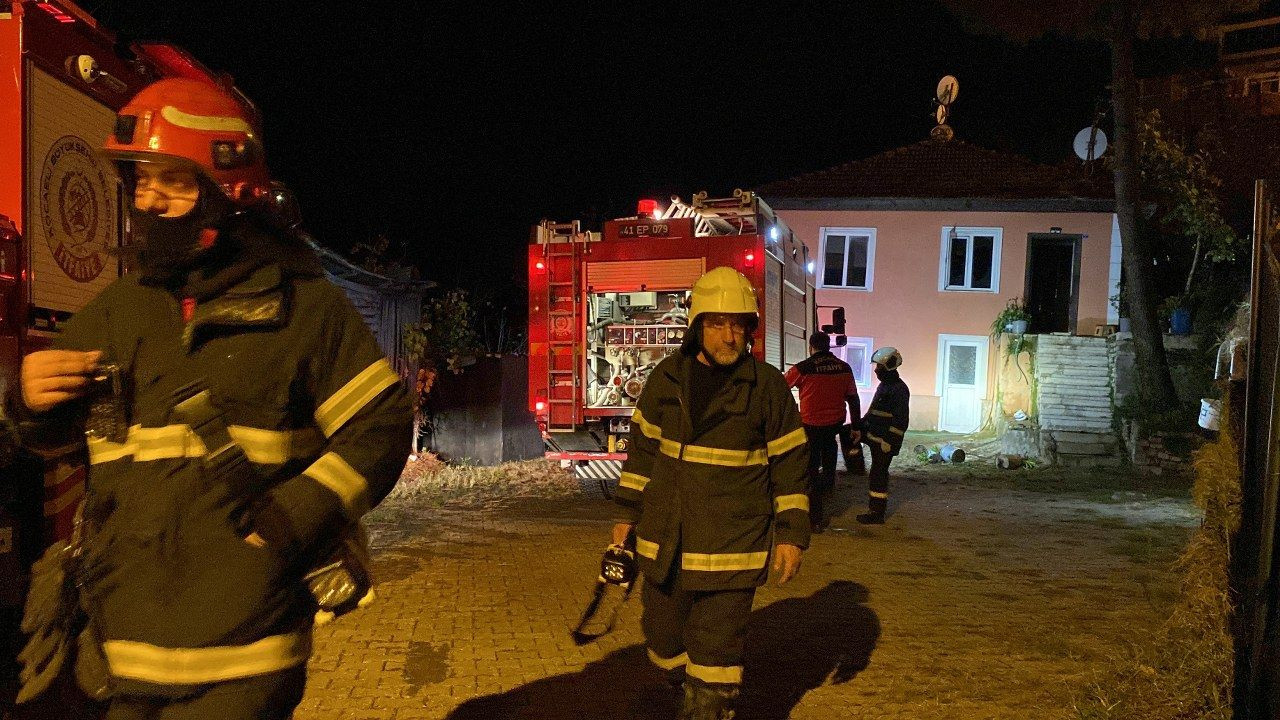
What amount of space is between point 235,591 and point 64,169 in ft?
8.82

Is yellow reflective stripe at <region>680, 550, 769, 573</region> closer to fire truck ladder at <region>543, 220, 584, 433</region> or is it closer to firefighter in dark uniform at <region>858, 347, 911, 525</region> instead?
firefighter in dark uniform at <region>858, 347, 911, 525</region>

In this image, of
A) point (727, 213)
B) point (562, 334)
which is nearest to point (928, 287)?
point (727, 213)

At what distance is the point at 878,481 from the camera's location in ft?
29.8

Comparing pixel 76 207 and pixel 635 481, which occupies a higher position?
pixel 76 207

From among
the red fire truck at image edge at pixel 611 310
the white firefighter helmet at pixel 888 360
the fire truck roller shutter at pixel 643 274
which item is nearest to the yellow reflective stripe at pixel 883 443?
the white firefighter helmet at pixel 888 360

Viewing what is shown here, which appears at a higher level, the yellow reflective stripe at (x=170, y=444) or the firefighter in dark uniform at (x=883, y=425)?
the yellow reflective stripe at (x=170, y=444)

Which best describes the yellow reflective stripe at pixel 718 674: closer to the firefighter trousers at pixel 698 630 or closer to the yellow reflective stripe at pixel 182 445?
the firefighter trousers at pixel 698 630

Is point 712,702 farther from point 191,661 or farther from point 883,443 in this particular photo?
point 883,443

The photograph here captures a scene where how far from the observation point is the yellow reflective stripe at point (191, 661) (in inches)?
70.7

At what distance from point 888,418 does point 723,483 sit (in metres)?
5.75

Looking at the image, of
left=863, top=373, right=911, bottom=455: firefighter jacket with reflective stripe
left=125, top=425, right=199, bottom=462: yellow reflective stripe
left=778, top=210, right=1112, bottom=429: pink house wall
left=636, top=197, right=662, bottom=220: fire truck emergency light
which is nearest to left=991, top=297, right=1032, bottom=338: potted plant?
left=778, top=210, right=1112, bottom=429: pink house wall

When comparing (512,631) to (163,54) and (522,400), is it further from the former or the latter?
(522,400)

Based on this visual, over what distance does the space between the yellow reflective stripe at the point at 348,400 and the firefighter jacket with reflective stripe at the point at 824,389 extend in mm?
6976

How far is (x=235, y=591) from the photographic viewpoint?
71.2 inches
